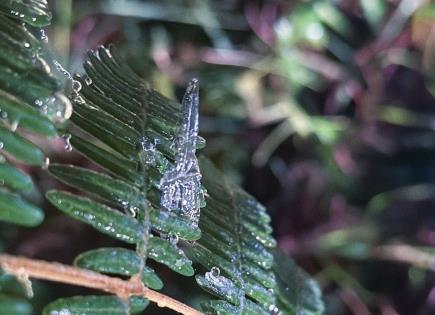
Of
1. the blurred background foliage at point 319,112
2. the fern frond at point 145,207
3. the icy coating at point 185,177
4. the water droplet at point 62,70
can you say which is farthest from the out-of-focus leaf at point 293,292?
the blurred background foliage at point 319,112

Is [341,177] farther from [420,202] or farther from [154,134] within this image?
[154,134]

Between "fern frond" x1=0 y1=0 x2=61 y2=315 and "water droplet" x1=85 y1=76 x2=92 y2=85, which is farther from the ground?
"water droplet" x1=85 y1=76 x2=92 y2=85

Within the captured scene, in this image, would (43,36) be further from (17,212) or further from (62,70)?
(17,212)

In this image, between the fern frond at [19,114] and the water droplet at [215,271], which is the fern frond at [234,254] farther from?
the fern frond at [19,114]

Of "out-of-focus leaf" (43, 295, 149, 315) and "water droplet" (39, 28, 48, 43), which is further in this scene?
"water droplet" (39, 28, 48, 43)

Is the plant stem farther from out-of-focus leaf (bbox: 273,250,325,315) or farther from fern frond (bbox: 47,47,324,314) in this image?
out-of-focus leaf (bbox: 273,250,325,315)

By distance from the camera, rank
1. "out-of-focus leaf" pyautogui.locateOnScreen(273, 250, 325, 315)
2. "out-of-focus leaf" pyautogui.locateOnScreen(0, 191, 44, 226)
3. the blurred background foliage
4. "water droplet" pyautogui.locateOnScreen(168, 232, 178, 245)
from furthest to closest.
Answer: the blurred background foliage
"out-of-focus leaf" pyautogui.locateOnScreen(273, 250, 325, 315)
"water droplet" pyautogui.locateOnScreen(168, 232, 178, 245)
"out-of-focus leaf" pyautogui.locateOnScreen(0, 191, 44, 226)

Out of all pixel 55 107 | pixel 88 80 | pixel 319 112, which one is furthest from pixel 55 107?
pixel 319 112

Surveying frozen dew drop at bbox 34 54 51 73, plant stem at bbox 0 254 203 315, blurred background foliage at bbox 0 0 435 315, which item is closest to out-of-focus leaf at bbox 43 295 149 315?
plant stem at bbox 0 254 203 315
